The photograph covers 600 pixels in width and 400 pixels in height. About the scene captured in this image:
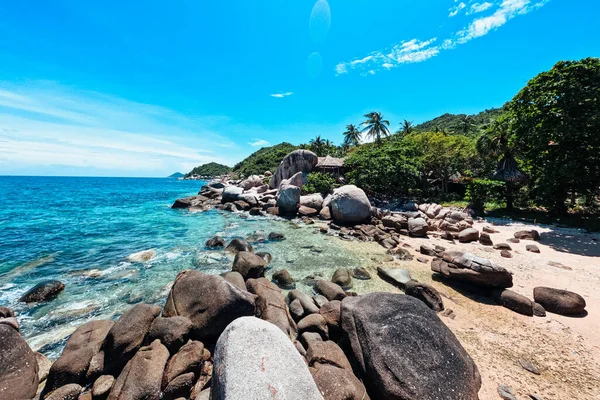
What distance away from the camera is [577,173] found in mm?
13070

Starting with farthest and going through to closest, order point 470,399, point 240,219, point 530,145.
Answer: point 240,219, point 530,145, point 470,399

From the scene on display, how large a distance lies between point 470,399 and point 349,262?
6.87 meters

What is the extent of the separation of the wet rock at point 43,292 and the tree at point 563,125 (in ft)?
82.4

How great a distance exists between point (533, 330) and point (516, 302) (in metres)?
0.91

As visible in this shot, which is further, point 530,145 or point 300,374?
point 530,145

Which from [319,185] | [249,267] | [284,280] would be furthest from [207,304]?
[319,185]

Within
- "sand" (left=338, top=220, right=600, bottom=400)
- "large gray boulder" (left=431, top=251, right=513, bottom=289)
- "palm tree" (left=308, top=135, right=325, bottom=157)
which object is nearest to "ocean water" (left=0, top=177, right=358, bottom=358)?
"large gray boulder" (left=431, top=251, right=513, bottom=289)

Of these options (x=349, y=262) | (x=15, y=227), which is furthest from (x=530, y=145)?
(x=15, y=227)

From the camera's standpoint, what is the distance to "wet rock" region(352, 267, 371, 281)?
8914 mm

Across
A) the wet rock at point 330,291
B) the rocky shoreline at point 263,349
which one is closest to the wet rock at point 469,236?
the rocky shoreline at point 263,349

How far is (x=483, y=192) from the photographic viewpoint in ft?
62.5

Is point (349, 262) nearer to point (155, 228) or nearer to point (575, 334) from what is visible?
point (575, 334)

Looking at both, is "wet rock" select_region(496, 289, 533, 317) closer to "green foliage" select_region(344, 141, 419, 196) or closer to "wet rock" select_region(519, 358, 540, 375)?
"wet rock" select_region(519, 358, 540, 375)

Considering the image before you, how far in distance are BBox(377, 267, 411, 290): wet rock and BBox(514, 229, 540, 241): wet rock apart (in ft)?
30.3
